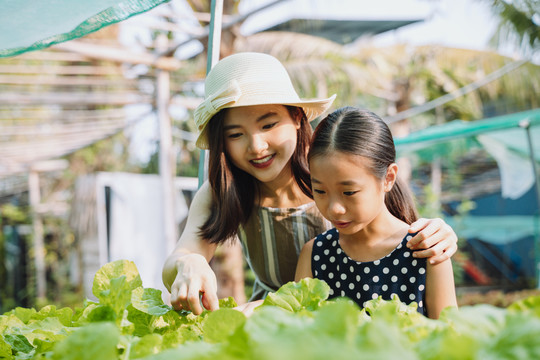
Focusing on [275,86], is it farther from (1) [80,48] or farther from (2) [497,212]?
(2) [497,212]

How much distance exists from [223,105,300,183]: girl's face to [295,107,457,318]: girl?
0.11 metres

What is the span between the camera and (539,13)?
20.7 feet

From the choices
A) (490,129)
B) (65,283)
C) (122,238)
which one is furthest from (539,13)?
(65,283)

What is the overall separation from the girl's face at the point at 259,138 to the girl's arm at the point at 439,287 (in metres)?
0.44

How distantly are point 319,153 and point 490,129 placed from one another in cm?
307

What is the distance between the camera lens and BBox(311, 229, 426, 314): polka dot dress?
3.56ft

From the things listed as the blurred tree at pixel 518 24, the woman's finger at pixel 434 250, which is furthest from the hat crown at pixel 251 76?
the blurred tree at pixel 518 24

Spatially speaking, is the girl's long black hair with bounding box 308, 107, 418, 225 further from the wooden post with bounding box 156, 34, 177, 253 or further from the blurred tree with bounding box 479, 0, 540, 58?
the blurred tree with bounding box 479, 0, 540, 58

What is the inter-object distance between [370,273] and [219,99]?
55 centimetres

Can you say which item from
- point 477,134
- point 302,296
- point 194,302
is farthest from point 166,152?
point 302,296

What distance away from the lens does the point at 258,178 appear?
123 centimetres

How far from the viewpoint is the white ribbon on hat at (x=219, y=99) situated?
3.68ft

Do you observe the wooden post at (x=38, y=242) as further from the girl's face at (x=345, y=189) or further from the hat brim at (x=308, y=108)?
the girl's face at (x=345, y=189)

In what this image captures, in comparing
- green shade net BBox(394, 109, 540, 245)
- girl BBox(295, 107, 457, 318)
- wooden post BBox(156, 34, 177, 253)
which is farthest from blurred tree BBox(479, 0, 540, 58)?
girl BBox(295, 107, 457, 318)
